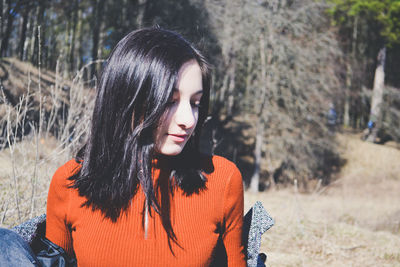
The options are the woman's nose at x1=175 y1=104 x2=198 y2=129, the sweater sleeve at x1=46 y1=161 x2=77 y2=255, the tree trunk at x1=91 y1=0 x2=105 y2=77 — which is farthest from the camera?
the tree trunk at x1=91 y1=0 x2=105 y2=77

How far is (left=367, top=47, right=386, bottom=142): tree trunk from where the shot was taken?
→ 1891 cm

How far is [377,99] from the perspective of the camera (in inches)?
752

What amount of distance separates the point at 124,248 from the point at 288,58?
530 inches

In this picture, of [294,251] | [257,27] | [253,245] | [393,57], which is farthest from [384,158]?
[253,245]

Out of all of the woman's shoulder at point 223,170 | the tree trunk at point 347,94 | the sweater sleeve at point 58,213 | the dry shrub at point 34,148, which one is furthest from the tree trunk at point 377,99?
the sweater sleeve at point 58,213

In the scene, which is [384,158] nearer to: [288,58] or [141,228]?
[288,58]

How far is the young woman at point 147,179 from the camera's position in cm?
109

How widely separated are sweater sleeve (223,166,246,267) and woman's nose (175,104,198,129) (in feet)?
0.97

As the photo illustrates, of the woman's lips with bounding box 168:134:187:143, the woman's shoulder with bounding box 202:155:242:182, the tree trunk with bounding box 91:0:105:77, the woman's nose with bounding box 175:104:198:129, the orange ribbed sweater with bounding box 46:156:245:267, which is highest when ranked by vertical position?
the tree trunk with bounding box 91:0:105:77

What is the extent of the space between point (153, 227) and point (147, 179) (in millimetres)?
163

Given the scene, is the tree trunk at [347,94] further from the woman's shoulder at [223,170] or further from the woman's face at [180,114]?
the woman's face at [180,114]

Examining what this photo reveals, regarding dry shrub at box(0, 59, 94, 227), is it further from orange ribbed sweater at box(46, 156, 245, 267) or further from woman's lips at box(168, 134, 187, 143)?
woman's lips at box(168, 134, 187, 143)

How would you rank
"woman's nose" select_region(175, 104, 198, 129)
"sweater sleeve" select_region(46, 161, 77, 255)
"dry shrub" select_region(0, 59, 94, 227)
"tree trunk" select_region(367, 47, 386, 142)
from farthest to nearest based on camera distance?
"tree trunk" select_region(367, 47, 386, 142), "dry shrub" select_region(0, 59, 94, 227), "sweater sleeve" select_region(46, 161, 77, 255), "woman's nose" select_region(175, 104, 198, 129)

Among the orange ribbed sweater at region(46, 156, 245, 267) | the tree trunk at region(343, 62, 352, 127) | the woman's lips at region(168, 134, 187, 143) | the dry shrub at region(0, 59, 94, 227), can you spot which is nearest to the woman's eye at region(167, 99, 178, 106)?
the woman's lips at region(168, 134, 187, 143)
